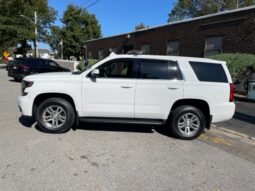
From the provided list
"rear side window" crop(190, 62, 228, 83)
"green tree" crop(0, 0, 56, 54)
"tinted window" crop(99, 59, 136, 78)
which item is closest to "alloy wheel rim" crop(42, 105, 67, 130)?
"tinted window" crop(99, 59, 136, 78)

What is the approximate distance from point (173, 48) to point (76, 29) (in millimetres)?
32970

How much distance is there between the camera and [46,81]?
5277 mm

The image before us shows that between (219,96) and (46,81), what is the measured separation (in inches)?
154

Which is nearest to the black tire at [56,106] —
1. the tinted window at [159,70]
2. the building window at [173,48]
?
the tinted window at [159,70]

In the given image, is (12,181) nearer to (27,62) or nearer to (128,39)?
(27,62)

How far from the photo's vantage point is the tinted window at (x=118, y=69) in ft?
17.9

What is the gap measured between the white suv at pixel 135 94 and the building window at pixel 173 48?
12.8 metres

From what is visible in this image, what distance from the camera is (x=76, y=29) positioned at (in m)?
47.0

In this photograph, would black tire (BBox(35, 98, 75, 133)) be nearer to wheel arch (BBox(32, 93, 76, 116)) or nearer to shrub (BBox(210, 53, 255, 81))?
wheel arch (BBox(32, 93, 76, 116))

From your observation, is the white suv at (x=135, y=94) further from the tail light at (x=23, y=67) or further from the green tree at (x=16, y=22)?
the green tree at (x=16, y=22)

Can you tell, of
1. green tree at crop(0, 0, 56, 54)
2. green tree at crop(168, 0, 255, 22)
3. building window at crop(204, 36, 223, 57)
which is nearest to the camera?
building window at crop(204, 36, 223, 57)

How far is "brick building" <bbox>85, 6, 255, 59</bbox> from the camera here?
516 inches

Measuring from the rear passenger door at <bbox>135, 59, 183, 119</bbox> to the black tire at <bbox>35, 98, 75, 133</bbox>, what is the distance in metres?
1.50

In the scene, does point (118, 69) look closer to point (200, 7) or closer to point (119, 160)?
point (119, 160)
